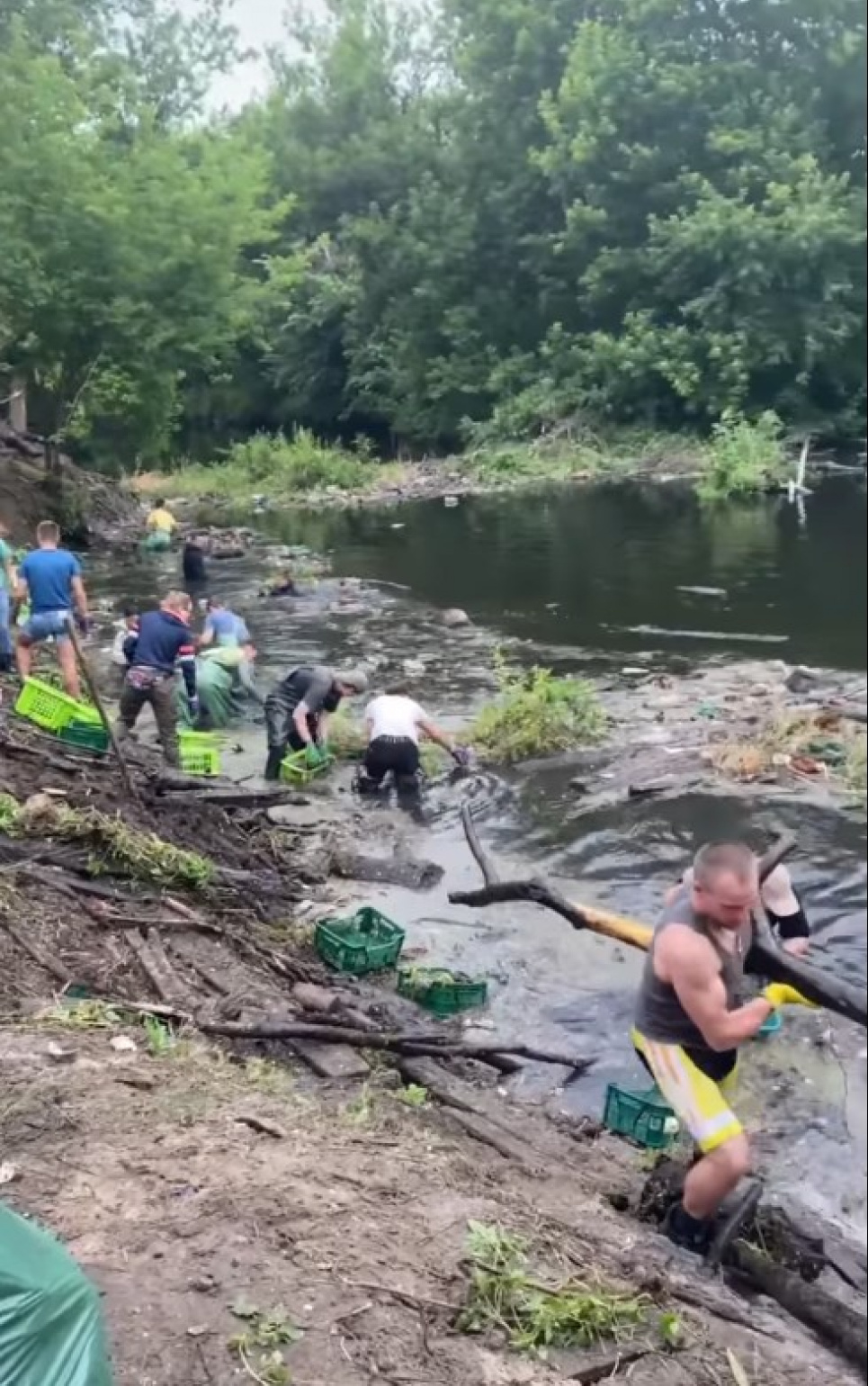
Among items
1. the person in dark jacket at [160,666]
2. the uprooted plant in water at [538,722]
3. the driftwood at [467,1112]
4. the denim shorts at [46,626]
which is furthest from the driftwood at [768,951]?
the denim shorts at [46,626]

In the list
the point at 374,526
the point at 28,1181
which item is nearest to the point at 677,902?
the point at 28,1181

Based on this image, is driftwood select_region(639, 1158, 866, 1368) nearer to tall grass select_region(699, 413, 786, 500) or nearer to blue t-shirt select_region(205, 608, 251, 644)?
blue t-shirt select_region(205, 608, 251, 644)

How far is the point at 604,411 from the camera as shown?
21562 millimetres

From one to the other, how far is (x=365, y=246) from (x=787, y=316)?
102 ft

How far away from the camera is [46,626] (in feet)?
33.6

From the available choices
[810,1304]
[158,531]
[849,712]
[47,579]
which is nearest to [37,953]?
[810,1304]

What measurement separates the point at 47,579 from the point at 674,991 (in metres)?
7.33

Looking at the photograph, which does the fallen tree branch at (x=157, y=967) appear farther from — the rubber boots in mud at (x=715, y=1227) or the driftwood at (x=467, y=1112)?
the rubber boots in mud at (x=715, y=1227)

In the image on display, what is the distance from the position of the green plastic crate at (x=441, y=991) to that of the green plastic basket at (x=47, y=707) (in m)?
2.98

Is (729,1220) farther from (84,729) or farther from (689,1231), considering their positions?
(84,729)

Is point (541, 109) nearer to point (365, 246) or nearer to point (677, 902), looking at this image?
point (365, 246)

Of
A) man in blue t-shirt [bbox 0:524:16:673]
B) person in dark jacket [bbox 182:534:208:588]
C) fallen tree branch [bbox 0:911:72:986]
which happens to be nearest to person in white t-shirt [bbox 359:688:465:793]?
man in blue t-shirt [bbox 0:524:16:673]

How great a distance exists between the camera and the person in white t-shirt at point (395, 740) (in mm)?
9367

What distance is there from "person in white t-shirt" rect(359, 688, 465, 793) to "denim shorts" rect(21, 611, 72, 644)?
2645 mm
